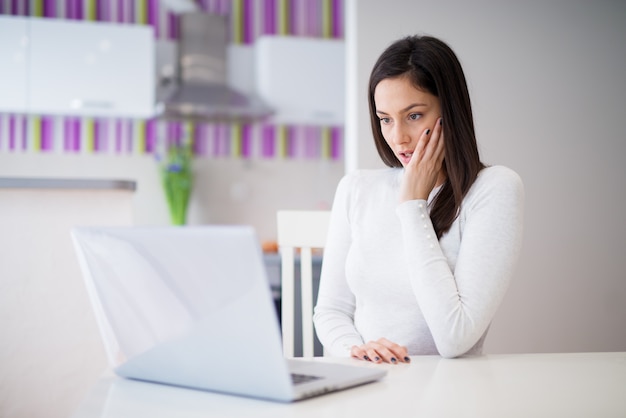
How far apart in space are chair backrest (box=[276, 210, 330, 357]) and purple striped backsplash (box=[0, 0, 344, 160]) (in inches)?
130

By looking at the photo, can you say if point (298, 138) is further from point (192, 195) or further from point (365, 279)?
point (365, 279)

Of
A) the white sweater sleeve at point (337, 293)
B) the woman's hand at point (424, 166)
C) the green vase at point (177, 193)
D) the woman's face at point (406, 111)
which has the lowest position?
the green vase at point (177, 193)

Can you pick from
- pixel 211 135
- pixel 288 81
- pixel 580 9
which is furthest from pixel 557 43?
pixel 211 135

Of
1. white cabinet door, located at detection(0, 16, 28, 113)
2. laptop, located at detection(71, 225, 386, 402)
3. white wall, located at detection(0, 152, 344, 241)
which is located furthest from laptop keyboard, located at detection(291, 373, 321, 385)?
white wall, located at detection(0, 152, 344, 241)

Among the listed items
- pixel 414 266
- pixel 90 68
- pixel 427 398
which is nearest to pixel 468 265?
pixel 414 266

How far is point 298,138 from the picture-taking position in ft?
17.0

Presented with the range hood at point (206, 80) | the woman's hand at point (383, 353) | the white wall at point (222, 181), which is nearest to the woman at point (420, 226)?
the woman's hand at point (383, 353)

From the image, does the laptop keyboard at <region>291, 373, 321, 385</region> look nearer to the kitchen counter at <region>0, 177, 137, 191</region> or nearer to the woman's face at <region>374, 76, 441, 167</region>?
the woman's face at <region>374, 76, 441, 167</region>

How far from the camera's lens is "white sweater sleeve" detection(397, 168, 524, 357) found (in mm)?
1380

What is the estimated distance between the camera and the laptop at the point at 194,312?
752 mm

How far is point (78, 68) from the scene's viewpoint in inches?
175

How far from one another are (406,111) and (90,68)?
10.8 ft

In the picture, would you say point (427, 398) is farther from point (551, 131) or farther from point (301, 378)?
point (551, 131)

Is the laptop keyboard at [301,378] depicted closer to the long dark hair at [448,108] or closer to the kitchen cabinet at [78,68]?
the long dark hair at [448,108]
